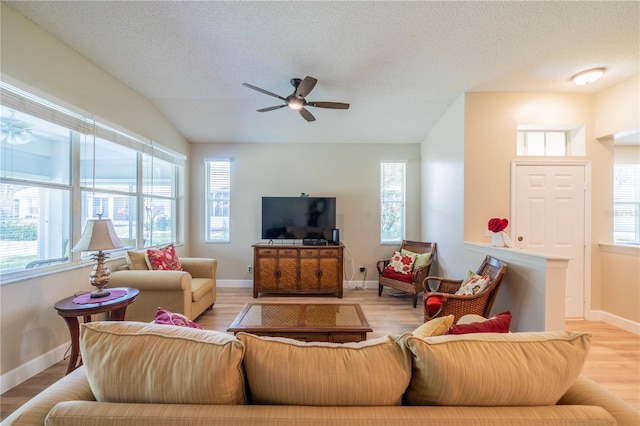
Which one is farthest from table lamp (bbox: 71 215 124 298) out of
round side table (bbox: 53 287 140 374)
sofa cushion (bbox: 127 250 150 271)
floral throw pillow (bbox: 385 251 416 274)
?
floral throw pillow (bbox: 385 251 416 274)

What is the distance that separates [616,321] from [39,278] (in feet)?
19.3

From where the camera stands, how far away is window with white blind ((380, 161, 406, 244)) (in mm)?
4855

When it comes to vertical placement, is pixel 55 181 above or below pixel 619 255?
above

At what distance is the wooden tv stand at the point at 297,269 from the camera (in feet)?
13.8

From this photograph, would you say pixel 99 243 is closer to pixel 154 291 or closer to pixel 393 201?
pixel 154 291

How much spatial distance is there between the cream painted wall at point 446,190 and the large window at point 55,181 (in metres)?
3.93

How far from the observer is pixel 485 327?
1.23 metres

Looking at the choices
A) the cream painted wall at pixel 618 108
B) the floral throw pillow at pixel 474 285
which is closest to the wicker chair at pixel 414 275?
the floral throw pillow at pixel 474 285

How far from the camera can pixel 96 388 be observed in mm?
876

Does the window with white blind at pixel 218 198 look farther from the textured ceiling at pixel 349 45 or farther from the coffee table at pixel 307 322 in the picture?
the coffee table at pixel 307 322

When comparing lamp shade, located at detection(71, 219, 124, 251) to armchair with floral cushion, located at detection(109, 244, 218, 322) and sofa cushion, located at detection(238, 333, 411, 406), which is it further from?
sofa cushion, located at detection(238, 333, 411, 406)

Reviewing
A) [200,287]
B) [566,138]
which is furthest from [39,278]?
[566,138]

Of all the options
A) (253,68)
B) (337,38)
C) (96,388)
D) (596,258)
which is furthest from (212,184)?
(596,258)

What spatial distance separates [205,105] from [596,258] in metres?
5.46
